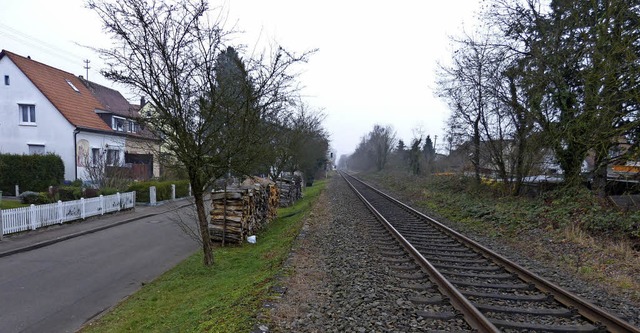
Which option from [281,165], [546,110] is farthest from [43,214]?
[546,110]

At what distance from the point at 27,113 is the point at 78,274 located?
23226mm

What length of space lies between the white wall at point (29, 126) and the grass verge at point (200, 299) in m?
20.9

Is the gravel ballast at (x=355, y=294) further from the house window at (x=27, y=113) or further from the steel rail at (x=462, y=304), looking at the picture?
the house window at (x=27, y=113)

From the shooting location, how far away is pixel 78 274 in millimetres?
9789

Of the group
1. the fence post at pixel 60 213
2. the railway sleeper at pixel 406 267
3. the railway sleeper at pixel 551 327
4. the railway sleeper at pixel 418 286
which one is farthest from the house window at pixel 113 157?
the railway sleeper at pixel 551 327

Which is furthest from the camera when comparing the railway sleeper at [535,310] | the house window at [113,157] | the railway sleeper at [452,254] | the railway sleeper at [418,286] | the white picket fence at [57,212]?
the house window at [113,157]

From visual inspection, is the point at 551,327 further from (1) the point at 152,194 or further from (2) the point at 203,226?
(1) the point at 152,194

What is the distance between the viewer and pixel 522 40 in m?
17.0

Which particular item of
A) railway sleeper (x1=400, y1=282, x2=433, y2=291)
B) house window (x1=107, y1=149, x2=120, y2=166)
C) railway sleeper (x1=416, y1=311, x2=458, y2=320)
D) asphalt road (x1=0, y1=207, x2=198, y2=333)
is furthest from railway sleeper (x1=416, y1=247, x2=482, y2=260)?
house window (x1=107, y1=149, x2=120, y2=166)

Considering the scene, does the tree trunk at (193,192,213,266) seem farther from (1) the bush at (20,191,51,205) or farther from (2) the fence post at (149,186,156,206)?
(2) the fence post at (149,186,156,206)

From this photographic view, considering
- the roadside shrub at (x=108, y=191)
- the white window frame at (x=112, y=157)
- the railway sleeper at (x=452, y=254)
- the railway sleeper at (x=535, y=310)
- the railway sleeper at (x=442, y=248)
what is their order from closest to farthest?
the railway sleeper at (x=535, y=310) → the railway sleeper at (x=452, y=254) → the railway sleeper at (x=442, y=248) → the roadside shrub at (x=108, y=191) → the white window frame at (x=112, y=157)

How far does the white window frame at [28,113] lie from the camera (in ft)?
89.1

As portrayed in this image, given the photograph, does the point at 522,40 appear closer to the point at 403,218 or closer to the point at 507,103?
the point at 507,103

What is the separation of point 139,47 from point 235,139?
2.69 meters
